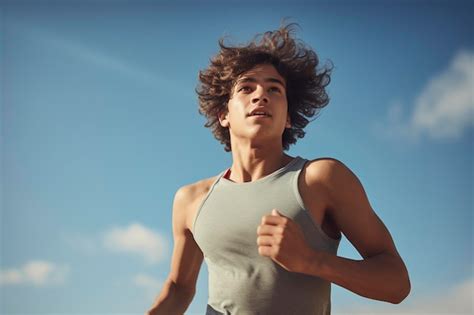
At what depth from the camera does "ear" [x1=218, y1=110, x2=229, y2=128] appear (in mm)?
4067

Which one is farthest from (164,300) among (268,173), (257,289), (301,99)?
(301,99)

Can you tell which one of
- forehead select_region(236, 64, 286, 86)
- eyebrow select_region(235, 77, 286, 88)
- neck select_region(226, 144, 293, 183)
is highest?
forehead select_region(236, 64, 286, 86)

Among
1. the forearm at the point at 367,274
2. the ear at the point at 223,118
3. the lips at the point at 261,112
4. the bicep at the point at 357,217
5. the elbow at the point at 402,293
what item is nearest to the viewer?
the forearm at the point at 367,274

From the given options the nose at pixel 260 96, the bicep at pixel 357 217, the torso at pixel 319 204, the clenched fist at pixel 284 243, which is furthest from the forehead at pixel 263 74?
the clenched fist at pixel 284 243

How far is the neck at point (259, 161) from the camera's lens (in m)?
3.61

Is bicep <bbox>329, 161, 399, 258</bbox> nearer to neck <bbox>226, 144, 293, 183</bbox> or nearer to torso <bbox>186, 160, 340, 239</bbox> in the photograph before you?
torso <bbox>186, 160, 340, 239</bbox>

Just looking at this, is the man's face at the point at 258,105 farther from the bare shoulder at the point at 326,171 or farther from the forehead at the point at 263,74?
the bare shoulder at the point at 326,171

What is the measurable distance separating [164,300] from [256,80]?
173 cm

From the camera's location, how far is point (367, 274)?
A: 2854 mm

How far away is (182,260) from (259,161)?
101 cm

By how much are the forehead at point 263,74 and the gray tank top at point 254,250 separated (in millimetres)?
635

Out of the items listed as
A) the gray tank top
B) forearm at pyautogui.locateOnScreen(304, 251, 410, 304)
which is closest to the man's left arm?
forearm at pyautogui.locateOnScreen(304, 251, 410, 304)

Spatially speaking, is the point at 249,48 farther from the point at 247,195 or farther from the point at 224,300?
the point at 224,300

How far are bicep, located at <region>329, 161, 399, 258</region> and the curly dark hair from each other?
1.16 m
